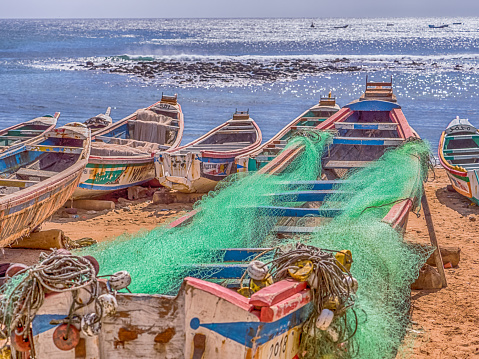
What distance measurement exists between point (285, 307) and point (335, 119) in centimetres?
777

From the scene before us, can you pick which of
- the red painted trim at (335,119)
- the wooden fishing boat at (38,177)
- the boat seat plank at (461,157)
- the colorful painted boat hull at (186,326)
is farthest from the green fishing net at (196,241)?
the boat seat plank at (461,157)

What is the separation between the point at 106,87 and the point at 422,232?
32.4 metres

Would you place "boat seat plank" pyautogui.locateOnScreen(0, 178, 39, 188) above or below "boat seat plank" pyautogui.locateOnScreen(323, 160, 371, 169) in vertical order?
below

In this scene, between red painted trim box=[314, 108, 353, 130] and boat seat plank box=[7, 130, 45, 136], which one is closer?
red painted trim box=[314, 108, 353, 130]

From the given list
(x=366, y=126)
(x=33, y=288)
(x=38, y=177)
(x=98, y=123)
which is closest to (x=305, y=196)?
(x=366, y=126)

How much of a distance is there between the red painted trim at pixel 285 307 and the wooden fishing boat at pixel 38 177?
4.80m

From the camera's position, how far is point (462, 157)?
12.9 m

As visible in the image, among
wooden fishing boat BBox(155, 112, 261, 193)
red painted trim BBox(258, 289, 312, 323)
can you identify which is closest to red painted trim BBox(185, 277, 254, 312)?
red painted trim BBox(258, 289, 312, 323)

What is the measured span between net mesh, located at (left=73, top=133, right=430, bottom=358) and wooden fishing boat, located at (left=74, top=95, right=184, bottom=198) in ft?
15.1

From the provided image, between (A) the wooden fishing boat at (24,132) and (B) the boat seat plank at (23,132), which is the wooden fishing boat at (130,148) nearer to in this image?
(A) the wooden fishing boat at (24,132)

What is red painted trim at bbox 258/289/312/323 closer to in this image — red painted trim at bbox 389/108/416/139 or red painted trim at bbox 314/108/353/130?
red painted trim at bbox 389/108/416/139

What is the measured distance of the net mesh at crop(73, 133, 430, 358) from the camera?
4.57 metres

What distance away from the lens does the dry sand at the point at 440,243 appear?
6.01m

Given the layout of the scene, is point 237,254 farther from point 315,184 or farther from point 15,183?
point 15,183
